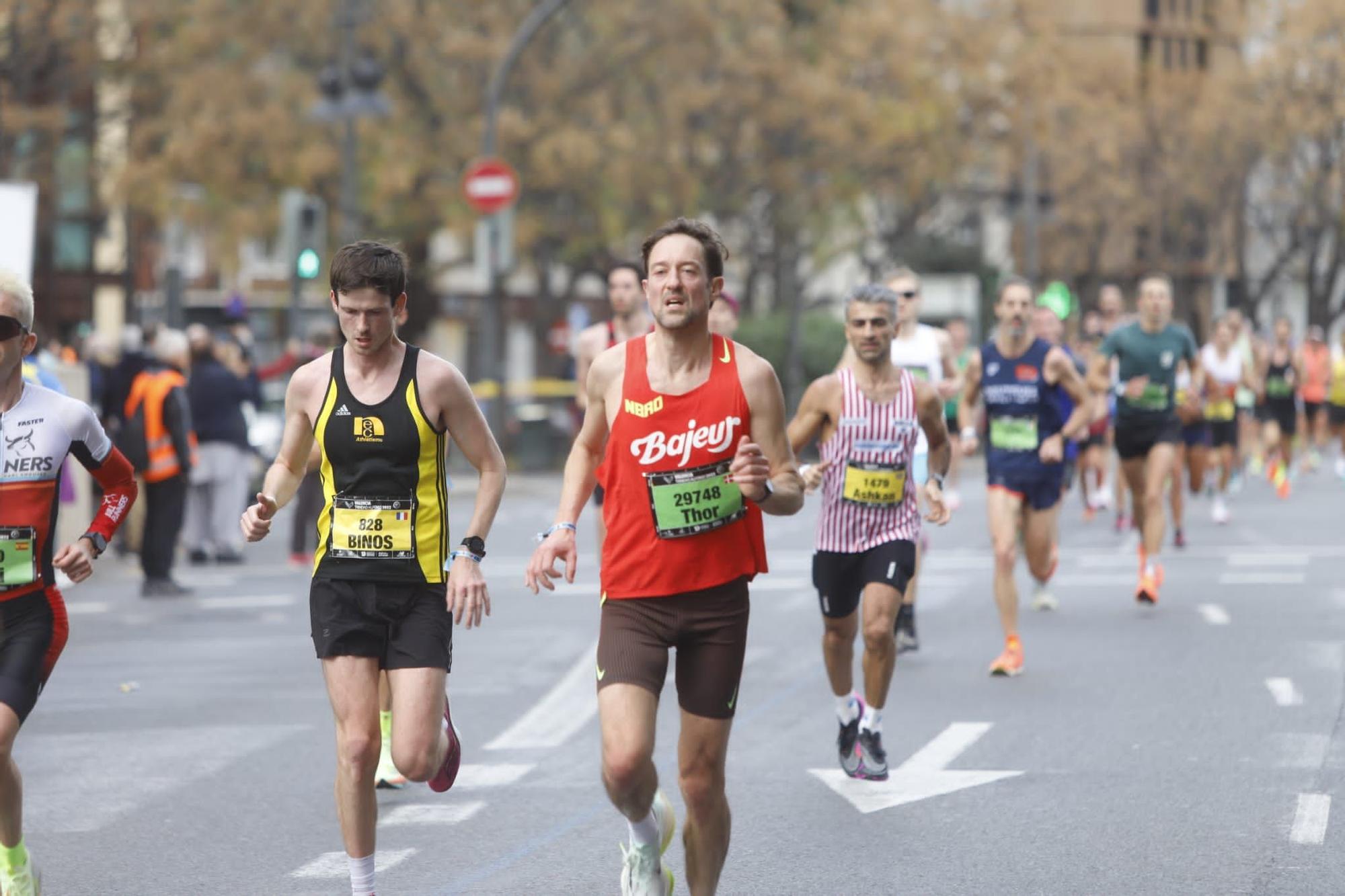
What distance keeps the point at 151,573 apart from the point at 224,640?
9.78 ft

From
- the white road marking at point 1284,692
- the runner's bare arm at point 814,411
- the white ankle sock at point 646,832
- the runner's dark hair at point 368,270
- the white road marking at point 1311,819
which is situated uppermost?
the runner's dark hair at point 368,270

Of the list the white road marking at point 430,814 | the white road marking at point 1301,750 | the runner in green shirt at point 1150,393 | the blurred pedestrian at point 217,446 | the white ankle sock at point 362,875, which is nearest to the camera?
the white ankle sock at point 362,875

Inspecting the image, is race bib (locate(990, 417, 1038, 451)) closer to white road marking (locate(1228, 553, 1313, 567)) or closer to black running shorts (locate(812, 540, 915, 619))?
black running shorts (locate(812, 540, 915, 619))

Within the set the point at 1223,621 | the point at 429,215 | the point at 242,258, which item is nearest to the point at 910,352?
the point at 1223,621

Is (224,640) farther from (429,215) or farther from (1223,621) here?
(429,215)

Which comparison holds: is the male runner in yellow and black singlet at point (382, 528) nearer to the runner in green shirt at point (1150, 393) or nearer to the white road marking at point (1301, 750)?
the white road marking at point (1301, 750)

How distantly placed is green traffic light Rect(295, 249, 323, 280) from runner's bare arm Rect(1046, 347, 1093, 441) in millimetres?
12244

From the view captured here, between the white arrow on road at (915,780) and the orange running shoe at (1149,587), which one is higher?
the orange running shoe at (1149,587)

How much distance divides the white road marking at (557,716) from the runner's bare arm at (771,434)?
126 inches

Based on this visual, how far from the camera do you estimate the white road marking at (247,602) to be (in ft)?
50.5

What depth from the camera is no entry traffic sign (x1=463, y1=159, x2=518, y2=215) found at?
Answer: 2577cm

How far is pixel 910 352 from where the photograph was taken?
12.7m

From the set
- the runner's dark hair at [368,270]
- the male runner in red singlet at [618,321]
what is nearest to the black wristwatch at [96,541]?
the runner's dark hair at [368,270]

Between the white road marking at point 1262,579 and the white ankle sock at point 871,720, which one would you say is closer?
the white ankle sock at point 871,720
